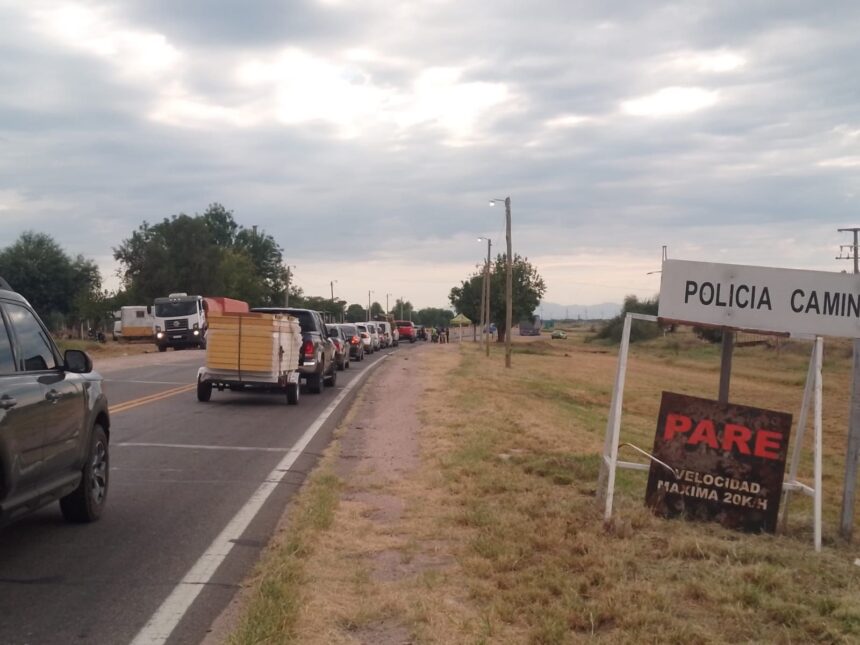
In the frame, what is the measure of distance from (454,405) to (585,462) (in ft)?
25.1

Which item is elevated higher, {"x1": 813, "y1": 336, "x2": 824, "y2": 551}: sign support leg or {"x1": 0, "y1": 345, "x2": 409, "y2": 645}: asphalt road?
{"x1": 813, "y1": 336, "x2": 824, "y2": 551}: sign support leg

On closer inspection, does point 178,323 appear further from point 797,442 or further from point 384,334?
point 797,442

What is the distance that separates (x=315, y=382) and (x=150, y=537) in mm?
14584

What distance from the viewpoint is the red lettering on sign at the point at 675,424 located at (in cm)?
805

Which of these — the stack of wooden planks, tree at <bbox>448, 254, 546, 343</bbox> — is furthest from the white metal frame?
tree at <bbox>448, 254, 546, 343</bbox>

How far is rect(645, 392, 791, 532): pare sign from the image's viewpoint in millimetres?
7832

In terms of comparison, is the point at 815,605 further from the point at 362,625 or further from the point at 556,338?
the point at 556,338

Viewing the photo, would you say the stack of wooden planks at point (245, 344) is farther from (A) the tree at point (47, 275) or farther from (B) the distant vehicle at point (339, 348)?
(A) the tree at point (47, 275)

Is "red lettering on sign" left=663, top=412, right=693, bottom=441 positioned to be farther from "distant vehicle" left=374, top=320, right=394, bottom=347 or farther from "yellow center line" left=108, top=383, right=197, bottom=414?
"distant vehicle" left=374, top=320, right=394, bottom=347

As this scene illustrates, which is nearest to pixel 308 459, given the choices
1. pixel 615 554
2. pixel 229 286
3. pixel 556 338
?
pixel 615 554

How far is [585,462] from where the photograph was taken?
1105cm

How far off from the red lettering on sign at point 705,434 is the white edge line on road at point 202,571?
3.89m

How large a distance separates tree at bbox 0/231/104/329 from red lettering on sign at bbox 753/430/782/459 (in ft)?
201

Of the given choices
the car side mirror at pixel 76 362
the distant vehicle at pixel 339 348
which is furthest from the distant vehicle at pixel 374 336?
the car side mirror at pixel 76 362
